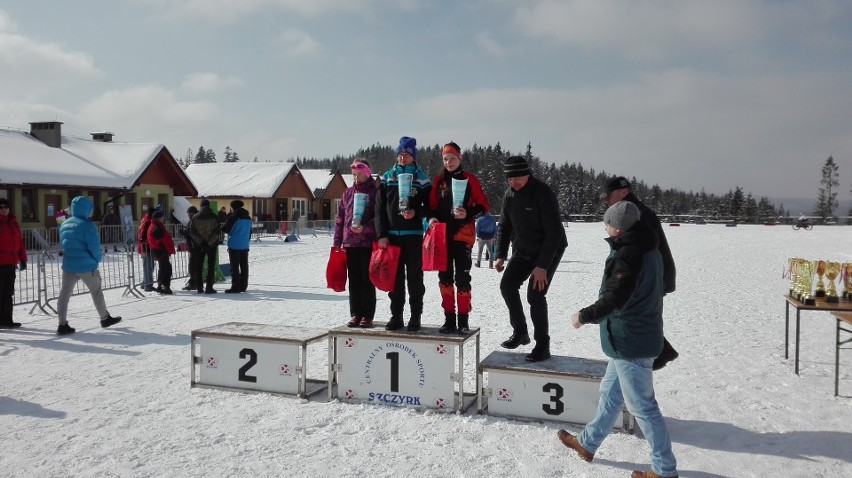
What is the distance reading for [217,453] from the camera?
4422 mm

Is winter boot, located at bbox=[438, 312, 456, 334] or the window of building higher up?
the window of building

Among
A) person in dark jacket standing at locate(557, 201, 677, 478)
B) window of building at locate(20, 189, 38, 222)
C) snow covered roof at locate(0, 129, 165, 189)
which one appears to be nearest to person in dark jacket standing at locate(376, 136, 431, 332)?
person in dark jacket standing at locate(557, 201, 677, 478)

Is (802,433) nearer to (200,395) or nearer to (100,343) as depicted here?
(200,395)

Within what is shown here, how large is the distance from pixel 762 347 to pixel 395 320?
508 cm

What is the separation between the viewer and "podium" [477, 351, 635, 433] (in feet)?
16.2

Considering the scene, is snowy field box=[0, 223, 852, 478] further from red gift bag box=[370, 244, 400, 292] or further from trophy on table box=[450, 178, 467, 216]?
trophy on table box=[450, 178, 467, 216]

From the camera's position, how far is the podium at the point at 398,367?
532cm

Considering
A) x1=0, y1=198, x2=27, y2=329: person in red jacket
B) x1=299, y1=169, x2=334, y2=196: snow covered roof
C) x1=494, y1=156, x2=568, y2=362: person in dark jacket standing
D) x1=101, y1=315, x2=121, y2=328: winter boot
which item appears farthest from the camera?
x1=299, y1=169, x2=334, y2=196: snow covered roof

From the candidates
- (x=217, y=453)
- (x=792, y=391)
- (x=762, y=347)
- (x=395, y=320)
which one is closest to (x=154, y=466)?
(x=217, y=453)

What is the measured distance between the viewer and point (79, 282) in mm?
14055

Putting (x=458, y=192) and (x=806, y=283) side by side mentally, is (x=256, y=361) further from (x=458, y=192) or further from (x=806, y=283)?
(x=806, y=283)

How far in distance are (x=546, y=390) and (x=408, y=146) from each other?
257cm

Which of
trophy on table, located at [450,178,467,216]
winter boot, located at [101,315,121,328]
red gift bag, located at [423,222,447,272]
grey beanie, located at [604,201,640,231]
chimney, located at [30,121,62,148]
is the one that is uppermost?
chimney, located at [30,121,62,148]

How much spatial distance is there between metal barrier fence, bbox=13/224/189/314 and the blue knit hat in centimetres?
578
